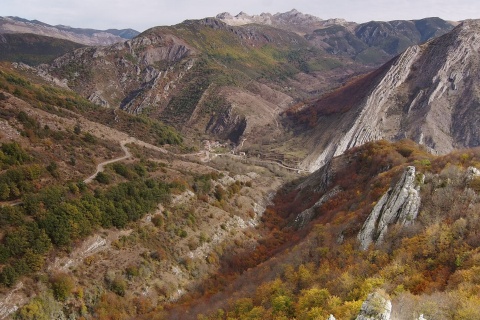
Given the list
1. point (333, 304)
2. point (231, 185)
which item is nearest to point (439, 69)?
point (231, 185)

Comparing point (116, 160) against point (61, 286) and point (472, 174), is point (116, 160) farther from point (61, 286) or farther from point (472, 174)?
point (472, 174)

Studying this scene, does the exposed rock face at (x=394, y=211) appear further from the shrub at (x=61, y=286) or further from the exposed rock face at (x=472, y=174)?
the shrub at (x=61, y=286)

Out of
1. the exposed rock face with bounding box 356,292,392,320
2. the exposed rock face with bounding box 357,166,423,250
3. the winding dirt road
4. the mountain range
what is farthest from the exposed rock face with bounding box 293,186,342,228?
the exposed rock face with bounding box 356,292,392,320

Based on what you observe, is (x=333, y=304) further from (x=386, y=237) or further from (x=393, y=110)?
(x=393, y=110)

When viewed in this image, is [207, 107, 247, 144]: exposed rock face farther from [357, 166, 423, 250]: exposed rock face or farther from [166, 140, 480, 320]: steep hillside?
[357, 166, 423, 250]: exposed rock face

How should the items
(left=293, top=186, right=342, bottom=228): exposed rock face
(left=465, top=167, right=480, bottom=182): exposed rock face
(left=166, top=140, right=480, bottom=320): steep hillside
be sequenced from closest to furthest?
1. (left=166, top=140, right=480, bottom=320): steep hillside
2. (left=465, top=167, right=480, bottom=182): exposed rock face
3. (left=293, top=186, right=342, bottom=228): exposed rock face
